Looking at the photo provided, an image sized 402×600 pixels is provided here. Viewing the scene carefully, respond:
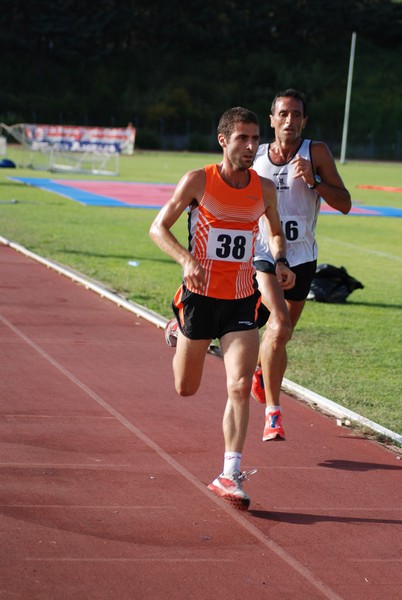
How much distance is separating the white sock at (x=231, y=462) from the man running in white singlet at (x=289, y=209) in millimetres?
1134

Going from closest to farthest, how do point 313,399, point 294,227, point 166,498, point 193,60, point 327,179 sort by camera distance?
point 166,498 < point 327,179 < point 294,227 < point 313,399 < point 193,60

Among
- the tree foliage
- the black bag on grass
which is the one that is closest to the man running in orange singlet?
the black bag on grass

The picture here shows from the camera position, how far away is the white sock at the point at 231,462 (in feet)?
20.1

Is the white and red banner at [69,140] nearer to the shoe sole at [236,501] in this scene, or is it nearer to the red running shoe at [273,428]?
the red running shoe at [273,428]

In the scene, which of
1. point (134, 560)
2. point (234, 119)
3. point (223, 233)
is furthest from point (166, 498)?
point (234, 119)

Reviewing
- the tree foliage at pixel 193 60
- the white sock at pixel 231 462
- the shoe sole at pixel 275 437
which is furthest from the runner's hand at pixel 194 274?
the tree foliage at pixel 193 60

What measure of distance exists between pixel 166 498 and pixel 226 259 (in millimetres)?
1335

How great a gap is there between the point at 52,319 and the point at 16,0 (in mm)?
79209

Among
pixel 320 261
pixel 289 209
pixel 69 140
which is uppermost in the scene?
pixel 289 209

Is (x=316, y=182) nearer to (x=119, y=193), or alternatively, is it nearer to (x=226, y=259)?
(x=226, y=259)

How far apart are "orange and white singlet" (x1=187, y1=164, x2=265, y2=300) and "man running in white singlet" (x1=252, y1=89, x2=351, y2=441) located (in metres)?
1.15

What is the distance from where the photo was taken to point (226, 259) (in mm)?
6379

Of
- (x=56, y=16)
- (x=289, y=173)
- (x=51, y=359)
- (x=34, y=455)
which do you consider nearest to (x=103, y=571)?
(x=34, y=455)

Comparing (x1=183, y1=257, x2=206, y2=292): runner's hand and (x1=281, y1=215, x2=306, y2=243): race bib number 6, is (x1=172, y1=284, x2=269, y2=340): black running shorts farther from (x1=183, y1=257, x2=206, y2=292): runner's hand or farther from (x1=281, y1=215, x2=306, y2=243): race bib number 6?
(x1=281, y1=215, x2=306, y2=243): race bib number 6
